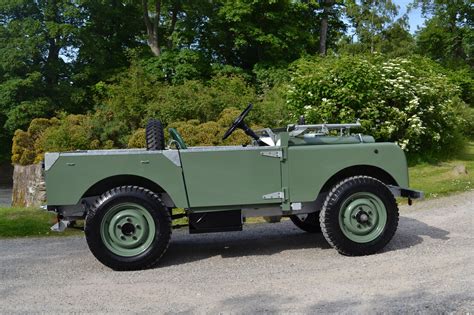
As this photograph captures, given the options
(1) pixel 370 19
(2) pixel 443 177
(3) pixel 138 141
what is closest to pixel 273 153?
(3) pixel 138 141

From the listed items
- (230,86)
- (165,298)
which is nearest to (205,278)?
(165,298)

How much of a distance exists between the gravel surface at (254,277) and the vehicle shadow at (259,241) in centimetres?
1

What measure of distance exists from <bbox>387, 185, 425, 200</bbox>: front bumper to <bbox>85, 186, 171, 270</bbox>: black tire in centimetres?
275

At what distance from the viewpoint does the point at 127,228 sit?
244 inches

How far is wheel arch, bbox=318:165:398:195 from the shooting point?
6715mm

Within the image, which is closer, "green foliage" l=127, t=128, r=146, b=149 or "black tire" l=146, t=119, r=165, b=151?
"black tire" l=146, t=119, r=165, b=151

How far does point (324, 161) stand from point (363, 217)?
0.81 m

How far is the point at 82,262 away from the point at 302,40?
27.3m

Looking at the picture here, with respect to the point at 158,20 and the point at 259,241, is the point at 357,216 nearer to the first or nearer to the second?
the point at 259,241

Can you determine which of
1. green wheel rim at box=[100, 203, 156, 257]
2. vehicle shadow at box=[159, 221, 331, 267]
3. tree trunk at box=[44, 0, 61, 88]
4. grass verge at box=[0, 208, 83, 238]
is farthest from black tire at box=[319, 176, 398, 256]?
tree trunk at box=[44, 0, 61, 88]

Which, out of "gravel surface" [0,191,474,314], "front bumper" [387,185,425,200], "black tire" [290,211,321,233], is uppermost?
"front bumper" [387,185,425,200]

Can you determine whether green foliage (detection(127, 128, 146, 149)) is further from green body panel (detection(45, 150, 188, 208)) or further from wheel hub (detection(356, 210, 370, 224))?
wheel hub (detection(356, 210, 370, 224))

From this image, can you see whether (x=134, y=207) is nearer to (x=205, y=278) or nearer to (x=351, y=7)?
(x=205, y=278)

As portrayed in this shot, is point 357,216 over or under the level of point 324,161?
under
